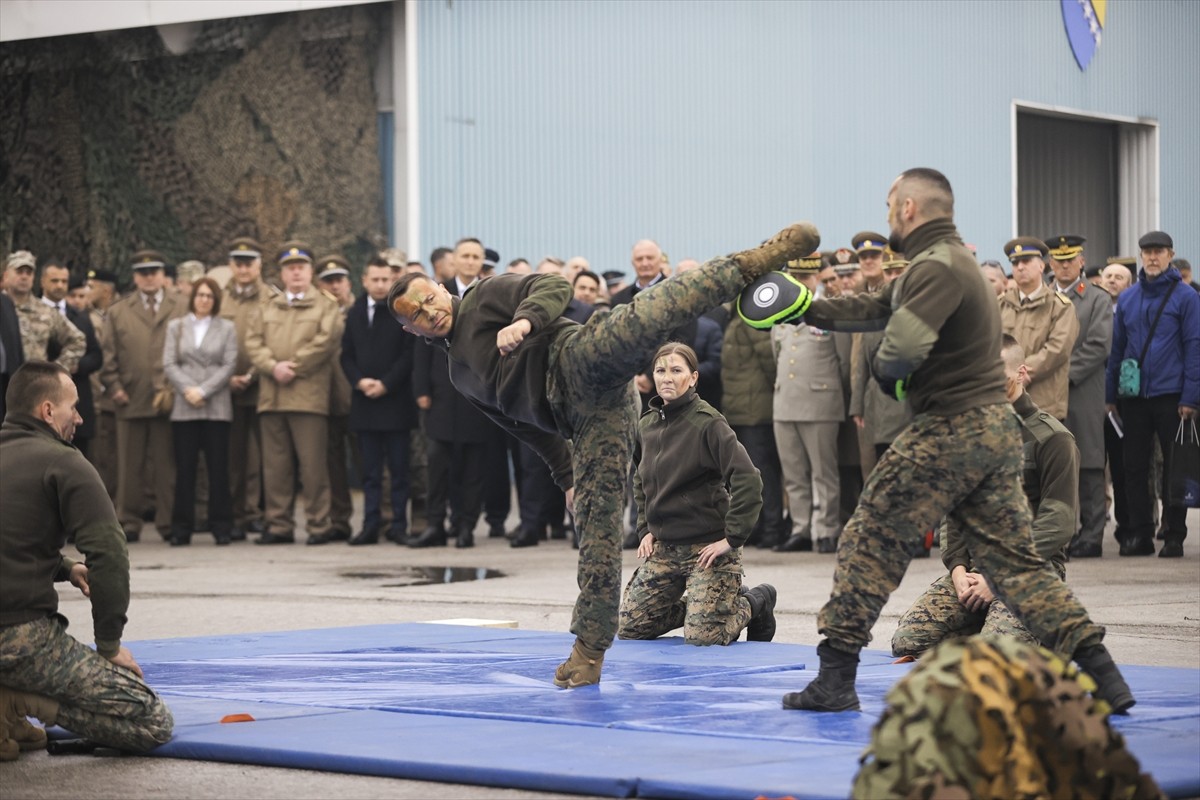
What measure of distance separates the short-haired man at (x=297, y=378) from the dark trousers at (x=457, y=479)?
1.10 metres

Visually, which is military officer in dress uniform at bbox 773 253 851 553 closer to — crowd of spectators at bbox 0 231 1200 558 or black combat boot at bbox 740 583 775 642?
crowd of spectators at bbox 0 231 1200 558

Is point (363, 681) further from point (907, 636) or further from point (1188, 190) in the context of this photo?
point (1188, 190)

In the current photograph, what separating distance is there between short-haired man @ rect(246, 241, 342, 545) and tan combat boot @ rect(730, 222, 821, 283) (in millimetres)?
9101

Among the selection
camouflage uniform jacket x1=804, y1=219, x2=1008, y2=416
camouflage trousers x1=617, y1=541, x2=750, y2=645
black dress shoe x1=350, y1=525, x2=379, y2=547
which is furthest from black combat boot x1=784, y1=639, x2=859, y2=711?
black dress shoe x1=350, y1=525, x2=379, y2=547

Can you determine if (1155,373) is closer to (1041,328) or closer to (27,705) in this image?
(1041,328)

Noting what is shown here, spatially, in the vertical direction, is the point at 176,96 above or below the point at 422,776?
above

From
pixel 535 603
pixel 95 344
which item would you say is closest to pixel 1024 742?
pixel 535 603

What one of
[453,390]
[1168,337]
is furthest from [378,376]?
[1168,337]

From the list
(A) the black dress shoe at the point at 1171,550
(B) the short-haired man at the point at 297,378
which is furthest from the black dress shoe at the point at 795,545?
(B) the short-haired man at the point at 297,378

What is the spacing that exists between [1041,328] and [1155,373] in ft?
3.21

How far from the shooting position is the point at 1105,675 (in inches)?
236

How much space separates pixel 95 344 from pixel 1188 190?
18.4 meters

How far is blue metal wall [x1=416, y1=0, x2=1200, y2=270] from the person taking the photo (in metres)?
19.3

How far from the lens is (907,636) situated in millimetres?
7547
